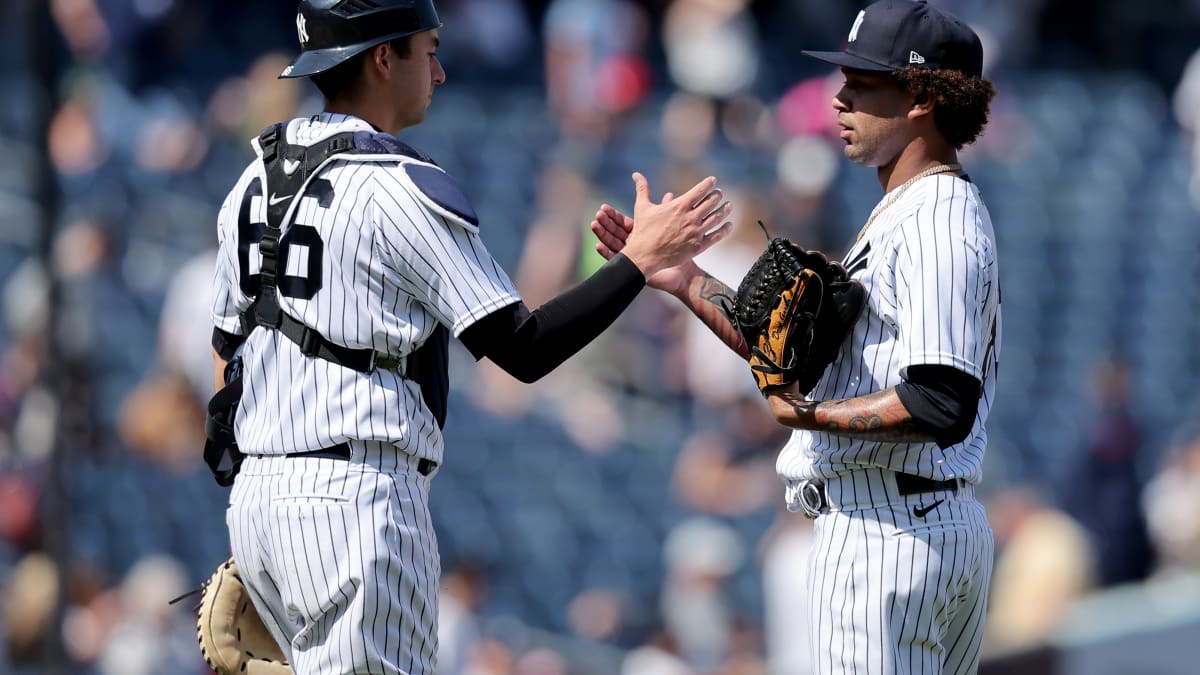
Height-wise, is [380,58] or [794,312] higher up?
[380,58]

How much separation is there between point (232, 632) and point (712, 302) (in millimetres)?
1205

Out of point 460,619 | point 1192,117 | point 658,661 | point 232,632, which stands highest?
point 1192,117

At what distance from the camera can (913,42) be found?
330 cm

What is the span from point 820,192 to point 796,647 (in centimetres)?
250

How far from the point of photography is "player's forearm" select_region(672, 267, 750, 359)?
3.63 metres

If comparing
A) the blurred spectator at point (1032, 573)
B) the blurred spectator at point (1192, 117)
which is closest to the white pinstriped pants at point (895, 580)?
the blurred spectator at point (1032, 573)

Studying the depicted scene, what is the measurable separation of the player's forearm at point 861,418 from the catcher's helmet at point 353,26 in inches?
40.8

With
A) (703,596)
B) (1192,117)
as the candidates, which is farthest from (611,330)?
(1192,117)

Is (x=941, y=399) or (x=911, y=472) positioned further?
(x=911, y=472)

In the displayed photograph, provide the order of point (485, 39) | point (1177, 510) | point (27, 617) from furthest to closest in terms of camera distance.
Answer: point (485, 39), point (27, 617), point (1177, 510)

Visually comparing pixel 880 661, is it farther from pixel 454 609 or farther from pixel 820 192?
pixel 820 192

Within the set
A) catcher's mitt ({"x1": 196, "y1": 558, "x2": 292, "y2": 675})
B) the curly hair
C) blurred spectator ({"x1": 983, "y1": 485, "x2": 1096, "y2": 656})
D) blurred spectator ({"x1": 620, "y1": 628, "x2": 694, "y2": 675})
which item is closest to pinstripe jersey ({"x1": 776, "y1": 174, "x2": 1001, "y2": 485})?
the curly hair

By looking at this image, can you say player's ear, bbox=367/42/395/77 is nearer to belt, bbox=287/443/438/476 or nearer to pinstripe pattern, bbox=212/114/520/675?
pinstripe pattern, bbox=212/114/520/675

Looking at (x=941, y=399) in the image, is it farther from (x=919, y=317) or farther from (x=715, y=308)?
(x=715, y=308)
